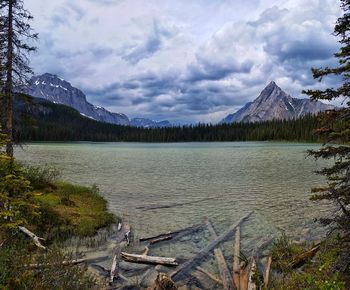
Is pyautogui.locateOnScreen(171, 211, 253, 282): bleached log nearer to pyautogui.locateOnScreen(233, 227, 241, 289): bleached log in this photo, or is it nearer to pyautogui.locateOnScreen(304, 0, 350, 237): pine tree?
pyautogui.locateOnScreen(233, 227, 241, 289): bleached log

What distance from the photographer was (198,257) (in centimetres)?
1303

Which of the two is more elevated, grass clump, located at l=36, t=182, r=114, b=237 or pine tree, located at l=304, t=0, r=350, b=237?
pine tree, located at l=304, t=0, r=350, b=237

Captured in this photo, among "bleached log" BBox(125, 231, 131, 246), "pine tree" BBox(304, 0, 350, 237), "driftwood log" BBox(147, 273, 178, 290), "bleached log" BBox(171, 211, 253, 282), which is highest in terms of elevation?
"pine tree" BBox(304, 0, 350, 237)

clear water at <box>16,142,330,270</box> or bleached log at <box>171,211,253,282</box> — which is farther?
clear water at <box>16,142,330,270</box>

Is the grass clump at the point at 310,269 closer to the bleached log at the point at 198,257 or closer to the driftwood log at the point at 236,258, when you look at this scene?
the driftwood log at the point at 236,258

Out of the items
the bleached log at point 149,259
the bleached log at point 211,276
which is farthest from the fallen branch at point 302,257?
the bleached log at point 149,259

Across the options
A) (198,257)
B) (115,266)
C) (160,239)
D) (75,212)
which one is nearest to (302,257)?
(198,257)

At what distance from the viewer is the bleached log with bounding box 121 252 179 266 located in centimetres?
1222

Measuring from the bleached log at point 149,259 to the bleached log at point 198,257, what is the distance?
45 cm

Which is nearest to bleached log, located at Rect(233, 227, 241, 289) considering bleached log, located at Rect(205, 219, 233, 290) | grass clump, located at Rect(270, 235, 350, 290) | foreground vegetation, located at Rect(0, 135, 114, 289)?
bleached log, located at Rect(205, 219, 233, 290)

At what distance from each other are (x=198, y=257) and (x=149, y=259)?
1.99 m

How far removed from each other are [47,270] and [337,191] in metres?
8.32

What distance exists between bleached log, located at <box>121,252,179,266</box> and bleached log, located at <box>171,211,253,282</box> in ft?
1.48

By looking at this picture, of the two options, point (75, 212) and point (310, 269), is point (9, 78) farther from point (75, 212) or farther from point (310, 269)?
point (310, 269)
